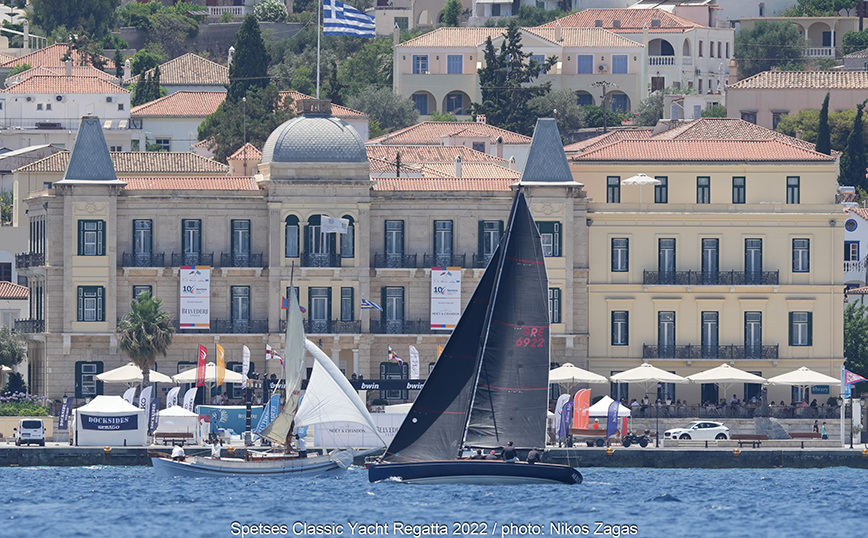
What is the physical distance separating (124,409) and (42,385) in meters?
12.5

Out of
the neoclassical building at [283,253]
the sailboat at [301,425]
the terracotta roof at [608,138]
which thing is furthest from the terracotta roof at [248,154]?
the sailboat at [301,425]

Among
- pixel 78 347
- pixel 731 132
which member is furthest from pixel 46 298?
pixel 731 132

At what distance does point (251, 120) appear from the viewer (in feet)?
440

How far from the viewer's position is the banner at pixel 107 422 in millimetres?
97562

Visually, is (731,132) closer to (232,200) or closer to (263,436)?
(232,200)

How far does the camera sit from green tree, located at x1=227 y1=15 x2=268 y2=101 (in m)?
141

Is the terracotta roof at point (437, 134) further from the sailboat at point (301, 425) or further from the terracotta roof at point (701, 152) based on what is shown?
the sailboat at point (301, 425)

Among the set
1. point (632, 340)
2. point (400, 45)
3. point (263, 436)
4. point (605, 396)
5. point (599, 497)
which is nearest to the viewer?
point (599, 497)

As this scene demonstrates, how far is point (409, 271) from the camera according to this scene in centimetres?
10975

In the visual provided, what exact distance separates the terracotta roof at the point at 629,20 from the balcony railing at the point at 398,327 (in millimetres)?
69060

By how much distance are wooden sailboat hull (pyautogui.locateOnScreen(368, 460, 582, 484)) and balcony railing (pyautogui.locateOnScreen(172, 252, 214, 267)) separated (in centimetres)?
2928

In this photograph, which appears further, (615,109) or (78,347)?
(615,109)

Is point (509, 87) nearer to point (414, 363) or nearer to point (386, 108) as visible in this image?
point (386, 108)

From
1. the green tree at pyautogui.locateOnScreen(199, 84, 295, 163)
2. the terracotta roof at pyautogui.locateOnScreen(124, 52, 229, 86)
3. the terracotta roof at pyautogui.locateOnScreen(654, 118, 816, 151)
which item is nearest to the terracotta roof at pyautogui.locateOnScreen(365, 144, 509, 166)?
the green tree at pyautogui.locateOnScreen(199, 84, 295, 163)
